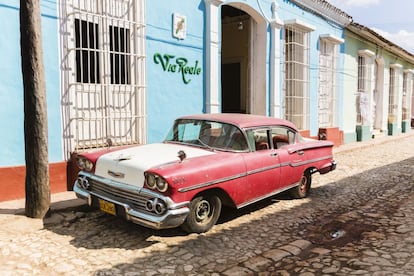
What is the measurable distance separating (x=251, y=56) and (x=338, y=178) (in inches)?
169

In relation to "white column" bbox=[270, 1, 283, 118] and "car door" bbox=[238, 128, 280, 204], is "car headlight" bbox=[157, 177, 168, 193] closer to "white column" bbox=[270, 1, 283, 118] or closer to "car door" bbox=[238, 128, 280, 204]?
"car door" bbox=[238, 128, 280, 204]

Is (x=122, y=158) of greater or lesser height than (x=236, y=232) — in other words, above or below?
→ above

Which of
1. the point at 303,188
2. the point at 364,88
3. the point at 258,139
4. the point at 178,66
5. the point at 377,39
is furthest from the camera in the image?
the point at 364,88

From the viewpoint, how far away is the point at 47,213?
14.5ft

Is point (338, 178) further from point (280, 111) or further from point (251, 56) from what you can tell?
point (251, 56)

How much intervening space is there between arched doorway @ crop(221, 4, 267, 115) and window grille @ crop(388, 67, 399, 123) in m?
10.6

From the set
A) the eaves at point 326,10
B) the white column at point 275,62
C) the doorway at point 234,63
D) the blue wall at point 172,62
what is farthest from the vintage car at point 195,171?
the eaves at point 326,10

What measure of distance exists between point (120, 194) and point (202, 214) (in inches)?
37.5

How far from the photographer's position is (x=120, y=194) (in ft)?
12.7

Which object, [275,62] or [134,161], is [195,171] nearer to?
[134,161]

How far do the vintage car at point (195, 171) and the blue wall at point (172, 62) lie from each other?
191 cm

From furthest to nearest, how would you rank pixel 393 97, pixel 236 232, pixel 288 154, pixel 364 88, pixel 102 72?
1. pixel 393 97
2. pixel 364 88
3. pixel 102 72
4. pixel 288 154
5. pixel 236 232

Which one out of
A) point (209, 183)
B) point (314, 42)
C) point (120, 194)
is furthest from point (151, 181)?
point (314, 42)

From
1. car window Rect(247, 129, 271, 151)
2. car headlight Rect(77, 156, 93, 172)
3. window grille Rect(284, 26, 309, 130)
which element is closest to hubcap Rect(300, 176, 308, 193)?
car window Rect(247, 129, 271, 151)
